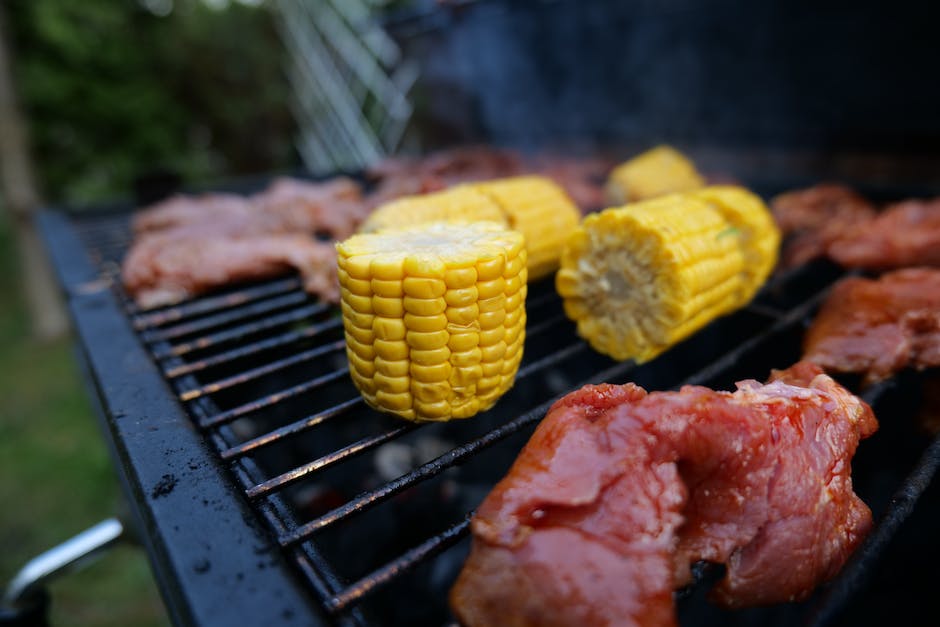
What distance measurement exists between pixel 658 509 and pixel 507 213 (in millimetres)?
1649

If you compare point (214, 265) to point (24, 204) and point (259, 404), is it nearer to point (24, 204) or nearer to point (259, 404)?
point (259, 404)

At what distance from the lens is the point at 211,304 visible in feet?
8.64

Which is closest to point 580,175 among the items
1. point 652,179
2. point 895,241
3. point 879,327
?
point 652,179

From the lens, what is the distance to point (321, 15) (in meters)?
8.59

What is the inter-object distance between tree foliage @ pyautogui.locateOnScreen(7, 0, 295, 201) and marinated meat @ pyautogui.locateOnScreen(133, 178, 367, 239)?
423 centimetres

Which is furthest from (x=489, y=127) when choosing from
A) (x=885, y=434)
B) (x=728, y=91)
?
(x=885, y=434)

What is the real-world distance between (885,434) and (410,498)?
236 centimetres

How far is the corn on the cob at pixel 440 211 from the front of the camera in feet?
8.01

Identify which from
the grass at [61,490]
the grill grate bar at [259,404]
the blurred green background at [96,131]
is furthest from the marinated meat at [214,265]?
the blurred green background at [96,131]

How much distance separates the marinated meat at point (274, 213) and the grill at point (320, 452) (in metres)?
0.37

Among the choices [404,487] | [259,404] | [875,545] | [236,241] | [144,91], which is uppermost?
[144,91]

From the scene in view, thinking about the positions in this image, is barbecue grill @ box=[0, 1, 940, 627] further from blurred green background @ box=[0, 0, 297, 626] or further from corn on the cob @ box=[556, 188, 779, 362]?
blurred green background @ box=[0, 0, 297, 626]

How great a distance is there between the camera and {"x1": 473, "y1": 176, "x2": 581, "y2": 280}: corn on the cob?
8.40 ft

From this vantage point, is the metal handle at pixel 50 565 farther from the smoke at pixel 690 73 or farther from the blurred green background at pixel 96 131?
the smoke at pixel 690 73
